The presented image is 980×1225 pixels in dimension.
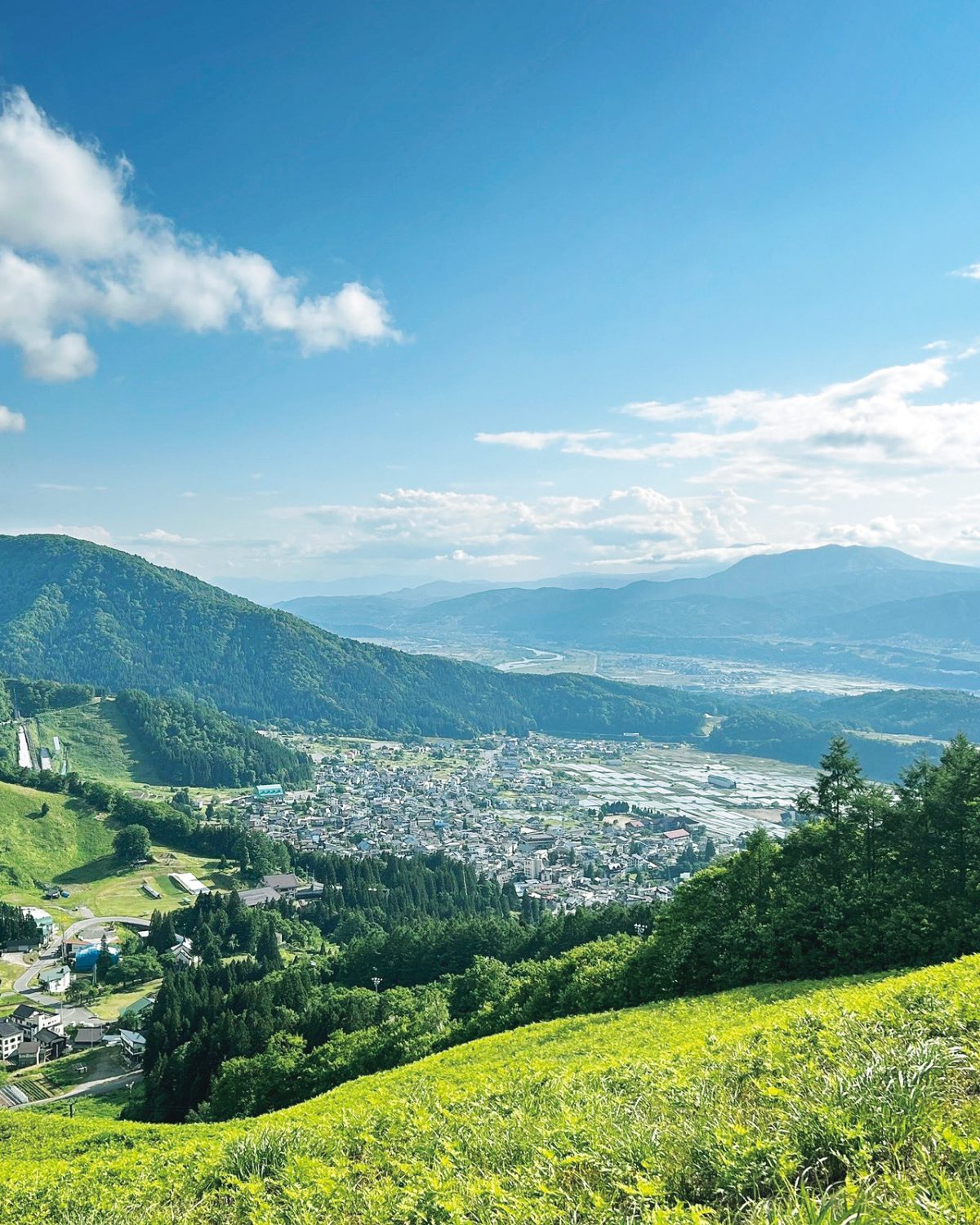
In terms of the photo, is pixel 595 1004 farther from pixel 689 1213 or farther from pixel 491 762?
pixel 491 762

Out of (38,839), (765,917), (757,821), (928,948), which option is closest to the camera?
(928,948)

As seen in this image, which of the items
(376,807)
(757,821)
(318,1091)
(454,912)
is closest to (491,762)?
(376,807)

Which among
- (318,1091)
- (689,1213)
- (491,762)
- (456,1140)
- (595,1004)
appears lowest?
(491,762)

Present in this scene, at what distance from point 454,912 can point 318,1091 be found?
179 ft

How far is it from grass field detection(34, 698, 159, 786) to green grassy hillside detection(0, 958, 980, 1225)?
13651cm

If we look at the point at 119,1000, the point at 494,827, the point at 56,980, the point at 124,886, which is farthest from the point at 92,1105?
the point at 494,827

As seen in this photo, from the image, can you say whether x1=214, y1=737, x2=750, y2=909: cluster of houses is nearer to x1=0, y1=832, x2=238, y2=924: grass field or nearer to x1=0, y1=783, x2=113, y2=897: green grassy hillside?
x1=0, y1=832, x2=238, y2=924: grass field

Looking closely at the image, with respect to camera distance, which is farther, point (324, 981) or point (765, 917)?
point (324, 981)

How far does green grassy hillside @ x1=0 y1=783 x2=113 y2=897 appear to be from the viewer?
77.4 m

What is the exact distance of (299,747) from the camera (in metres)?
192

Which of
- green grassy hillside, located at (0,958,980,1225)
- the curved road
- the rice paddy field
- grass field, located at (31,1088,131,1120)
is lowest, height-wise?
the rice paddy field

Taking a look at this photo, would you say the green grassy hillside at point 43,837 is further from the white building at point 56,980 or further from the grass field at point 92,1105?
the grass field at point 92,1105

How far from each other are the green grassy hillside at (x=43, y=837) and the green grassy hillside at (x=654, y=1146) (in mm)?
79626

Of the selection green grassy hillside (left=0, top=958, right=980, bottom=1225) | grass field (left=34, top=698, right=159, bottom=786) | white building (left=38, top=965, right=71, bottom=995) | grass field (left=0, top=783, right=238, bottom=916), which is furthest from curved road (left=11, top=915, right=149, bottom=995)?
grass field (left=34, top=698, right=159, bottom=786)
